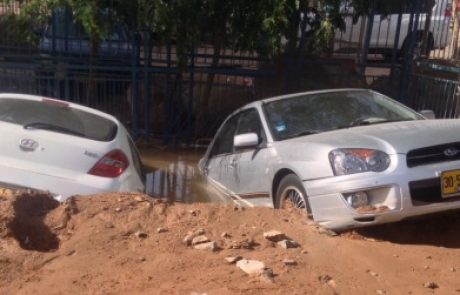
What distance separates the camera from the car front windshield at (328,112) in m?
6.61

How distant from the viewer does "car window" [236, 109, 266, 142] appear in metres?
6.86

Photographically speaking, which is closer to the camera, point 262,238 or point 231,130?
point 262,238

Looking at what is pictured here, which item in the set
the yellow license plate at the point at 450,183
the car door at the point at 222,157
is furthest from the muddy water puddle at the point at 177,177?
the yellow license plate at the point at 450,183

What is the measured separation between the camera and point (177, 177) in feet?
32.8

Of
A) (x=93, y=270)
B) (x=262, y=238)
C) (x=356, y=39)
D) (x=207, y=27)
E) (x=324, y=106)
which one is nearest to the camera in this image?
(x=93, y=270)

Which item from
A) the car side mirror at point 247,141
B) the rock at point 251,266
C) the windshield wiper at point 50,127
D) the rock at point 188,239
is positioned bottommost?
the rock at point 188,239

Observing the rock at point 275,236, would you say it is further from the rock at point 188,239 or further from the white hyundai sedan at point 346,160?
the white hyundai sedan at point 346,160

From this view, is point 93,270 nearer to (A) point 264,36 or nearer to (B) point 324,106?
(B) point 324,106

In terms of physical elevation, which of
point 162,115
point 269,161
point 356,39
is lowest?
point 162,115

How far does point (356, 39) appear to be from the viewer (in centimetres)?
1175

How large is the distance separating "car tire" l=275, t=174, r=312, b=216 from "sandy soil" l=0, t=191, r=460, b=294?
58 centimetres

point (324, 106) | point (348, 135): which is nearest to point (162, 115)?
point (324, 106)

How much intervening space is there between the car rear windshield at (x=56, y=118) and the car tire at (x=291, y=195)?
1.65 m

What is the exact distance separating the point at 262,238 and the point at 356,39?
8060 millimetres
